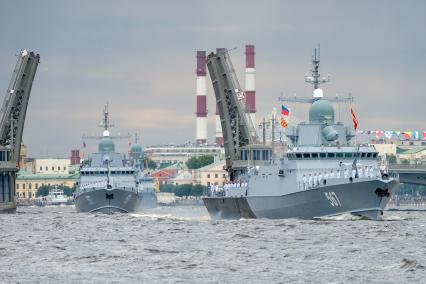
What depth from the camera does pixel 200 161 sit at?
18862 cm

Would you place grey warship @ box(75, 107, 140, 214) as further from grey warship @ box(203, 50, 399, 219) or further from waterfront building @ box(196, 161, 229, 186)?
waterfront building @ box(196, 161, 229, 186)

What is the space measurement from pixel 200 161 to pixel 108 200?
111m

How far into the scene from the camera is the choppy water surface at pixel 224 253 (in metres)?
32.0

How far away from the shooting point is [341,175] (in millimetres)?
52531

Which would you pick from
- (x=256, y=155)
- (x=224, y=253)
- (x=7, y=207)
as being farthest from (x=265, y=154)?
(x=224, y=253)

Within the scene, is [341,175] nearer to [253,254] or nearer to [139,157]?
[253,254]

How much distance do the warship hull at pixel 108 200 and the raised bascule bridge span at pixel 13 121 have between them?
13.8 ft

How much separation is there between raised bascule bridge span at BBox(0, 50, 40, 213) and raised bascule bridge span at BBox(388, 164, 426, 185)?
3542cm

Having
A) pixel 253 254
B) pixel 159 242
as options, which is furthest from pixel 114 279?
pixel 159 242

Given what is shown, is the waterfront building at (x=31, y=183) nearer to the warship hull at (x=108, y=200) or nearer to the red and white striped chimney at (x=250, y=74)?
the red and white striped chimney at (x=250, y=74)

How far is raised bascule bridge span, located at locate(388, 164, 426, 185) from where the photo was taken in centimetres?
10247

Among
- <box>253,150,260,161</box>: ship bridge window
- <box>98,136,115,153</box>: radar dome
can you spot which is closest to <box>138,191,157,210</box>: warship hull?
<box>98,136,115,153</box>: radar dome

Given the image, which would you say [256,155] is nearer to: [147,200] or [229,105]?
[229,105]

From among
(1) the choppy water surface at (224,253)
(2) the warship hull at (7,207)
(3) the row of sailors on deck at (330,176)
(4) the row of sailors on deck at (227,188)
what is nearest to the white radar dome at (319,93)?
(4) the row of sailors on deck at (227,188)
